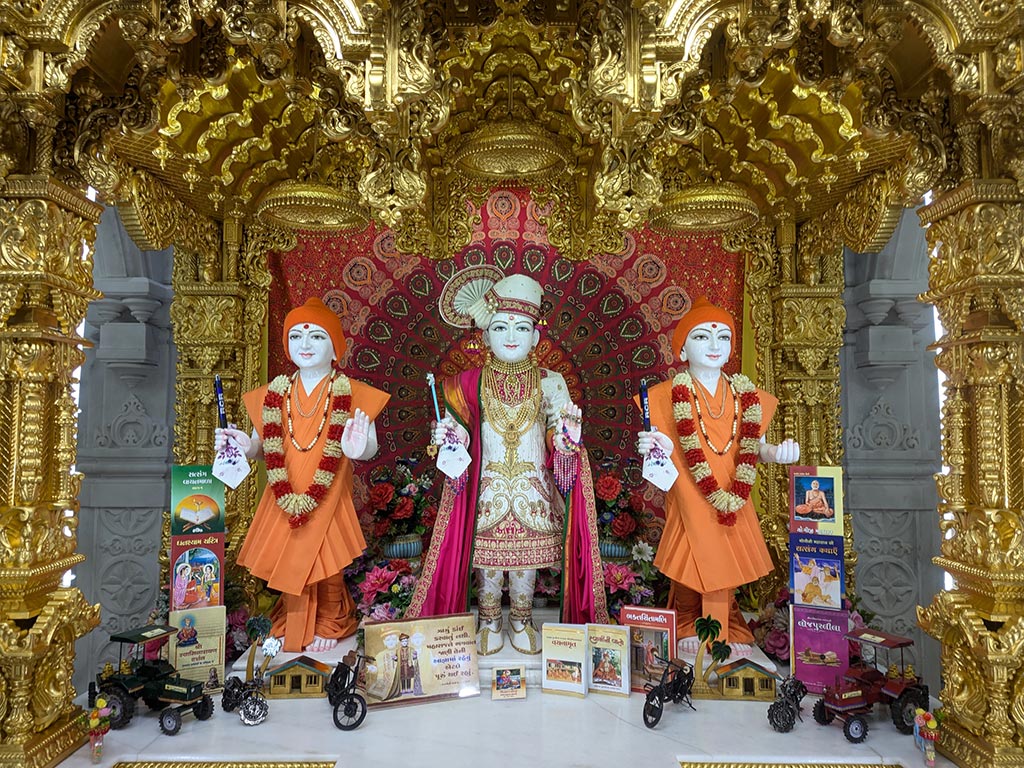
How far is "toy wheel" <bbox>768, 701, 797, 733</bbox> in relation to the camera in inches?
107

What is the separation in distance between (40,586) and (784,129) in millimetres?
3842

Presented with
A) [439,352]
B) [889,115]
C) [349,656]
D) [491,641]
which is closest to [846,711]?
[491,641]

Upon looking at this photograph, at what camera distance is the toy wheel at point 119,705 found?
2.75 m

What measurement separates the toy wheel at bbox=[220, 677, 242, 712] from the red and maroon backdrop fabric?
6.05 feet

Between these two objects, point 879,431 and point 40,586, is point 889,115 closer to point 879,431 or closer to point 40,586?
point 879,431

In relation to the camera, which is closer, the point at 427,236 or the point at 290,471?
the point at 290,471

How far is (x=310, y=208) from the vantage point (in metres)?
3.82

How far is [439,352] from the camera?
464 centimetres

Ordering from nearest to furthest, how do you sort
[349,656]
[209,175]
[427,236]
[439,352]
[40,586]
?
1. [40,586]
2. [349,656]
3. [209,175]
4. [427,236]
5. [439,352]

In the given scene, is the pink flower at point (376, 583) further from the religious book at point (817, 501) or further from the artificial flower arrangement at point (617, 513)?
the religious book at point (817, 501)

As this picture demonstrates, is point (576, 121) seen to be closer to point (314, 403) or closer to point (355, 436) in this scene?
point (355, 436)

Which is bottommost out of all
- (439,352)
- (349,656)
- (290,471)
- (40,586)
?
(349,656)

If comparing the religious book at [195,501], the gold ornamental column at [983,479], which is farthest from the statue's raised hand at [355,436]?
the gold ornamental column at [983,479]

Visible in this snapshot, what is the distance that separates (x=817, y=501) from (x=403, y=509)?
227 centimetres
